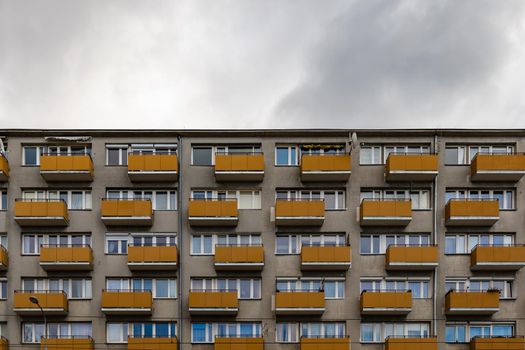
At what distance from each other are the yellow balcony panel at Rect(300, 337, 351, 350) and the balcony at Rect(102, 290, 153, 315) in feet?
31.4

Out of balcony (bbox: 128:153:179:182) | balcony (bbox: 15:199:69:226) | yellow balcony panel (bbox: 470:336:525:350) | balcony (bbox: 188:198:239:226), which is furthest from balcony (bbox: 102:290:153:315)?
yellow balcony panel (bbox: 470:336:525:350)

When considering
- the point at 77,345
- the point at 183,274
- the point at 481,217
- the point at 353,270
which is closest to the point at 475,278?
the point at 481,217

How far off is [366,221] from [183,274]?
1182 cm

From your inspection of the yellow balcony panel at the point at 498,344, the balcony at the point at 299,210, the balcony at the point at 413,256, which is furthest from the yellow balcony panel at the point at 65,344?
the yellow balcony panel at the point at 498,344

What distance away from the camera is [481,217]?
113ft

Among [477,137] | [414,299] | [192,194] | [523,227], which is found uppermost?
[477,137]

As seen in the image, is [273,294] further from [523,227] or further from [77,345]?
[523,227]

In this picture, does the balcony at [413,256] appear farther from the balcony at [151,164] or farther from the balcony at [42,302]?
the balcony at [42,302]

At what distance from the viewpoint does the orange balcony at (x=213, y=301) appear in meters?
33.8

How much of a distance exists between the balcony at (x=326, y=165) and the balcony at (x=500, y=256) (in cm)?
935

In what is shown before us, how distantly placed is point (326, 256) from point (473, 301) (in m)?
9.13

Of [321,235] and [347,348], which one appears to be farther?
[321,235]

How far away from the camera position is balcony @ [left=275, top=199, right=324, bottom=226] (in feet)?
113

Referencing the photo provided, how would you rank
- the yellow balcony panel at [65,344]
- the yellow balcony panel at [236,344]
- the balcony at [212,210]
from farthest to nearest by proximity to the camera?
1. the balcony at [212,210]
2. the yellow balcony panel at [65,344]
3. the yellow balcony panel at [236,344]
